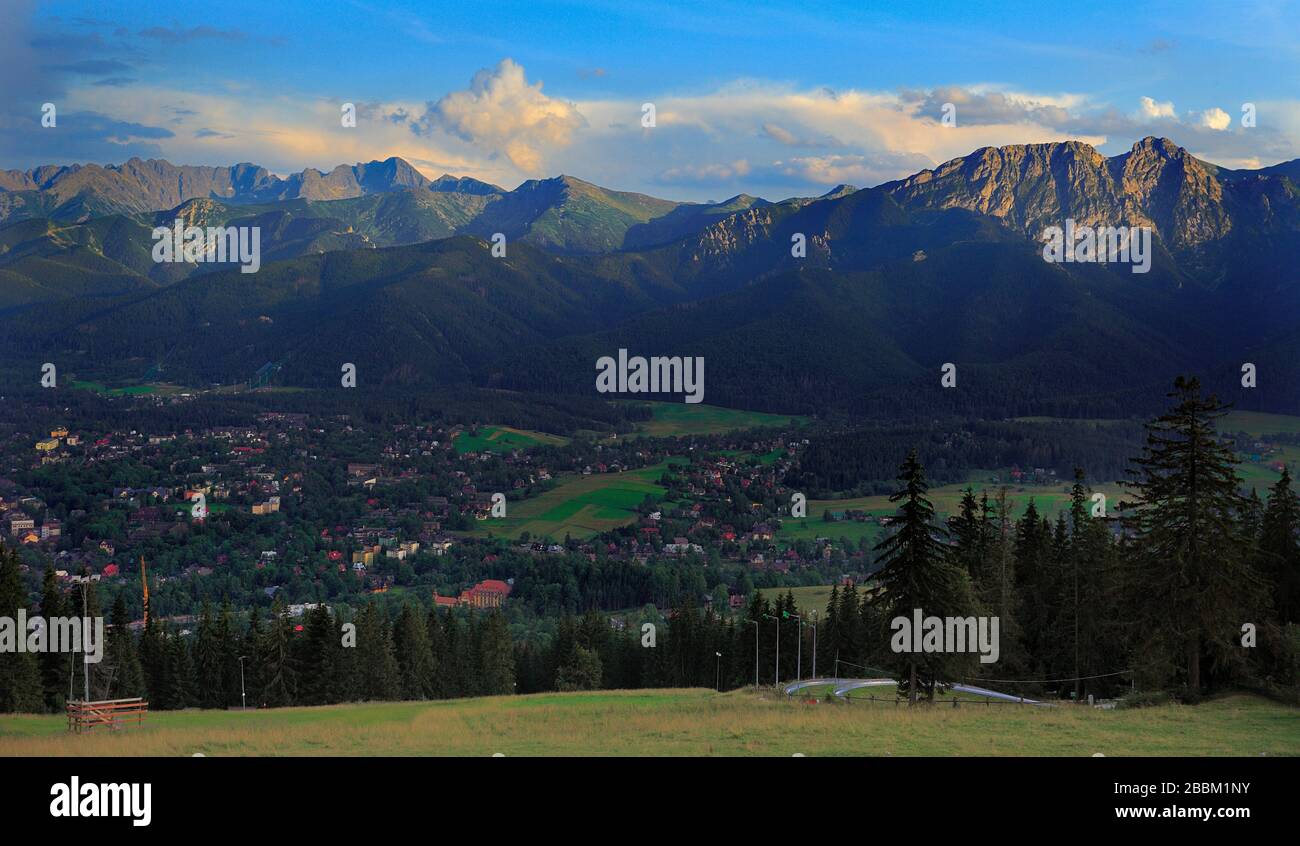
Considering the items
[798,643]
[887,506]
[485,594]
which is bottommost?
[485,594]

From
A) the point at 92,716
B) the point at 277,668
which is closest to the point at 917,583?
the point at 92,716

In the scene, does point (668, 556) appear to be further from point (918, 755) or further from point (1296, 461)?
point (918, 755)

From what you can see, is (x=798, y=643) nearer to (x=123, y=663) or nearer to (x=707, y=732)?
(x=123, y=663)

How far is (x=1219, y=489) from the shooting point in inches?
1351

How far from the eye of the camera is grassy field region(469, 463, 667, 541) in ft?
450

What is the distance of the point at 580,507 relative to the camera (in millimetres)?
148875

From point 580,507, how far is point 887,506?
40072mm

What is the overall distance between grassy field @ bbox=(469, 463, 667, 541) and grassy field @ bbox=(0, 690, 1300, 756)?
9975cm

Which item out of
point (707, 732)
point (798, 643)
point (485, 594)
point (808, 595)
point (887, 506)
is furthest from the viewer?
point (887, 506)

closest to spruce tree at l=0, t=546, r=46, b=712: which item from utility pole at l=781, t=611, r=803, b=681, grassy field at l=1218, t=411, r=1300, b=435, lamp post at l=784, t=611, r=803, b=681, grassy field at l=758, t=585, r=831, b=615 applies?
lamp post at l=784, t=611, r=803, b=681

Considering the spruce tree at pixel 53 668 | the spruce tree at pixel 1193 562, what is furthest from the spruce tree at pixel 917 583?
the spruce tree at pixel 53 668

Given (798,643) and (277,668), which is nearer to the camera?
(277,668)

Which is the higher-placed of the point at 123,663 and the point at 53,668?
the point at 53,668

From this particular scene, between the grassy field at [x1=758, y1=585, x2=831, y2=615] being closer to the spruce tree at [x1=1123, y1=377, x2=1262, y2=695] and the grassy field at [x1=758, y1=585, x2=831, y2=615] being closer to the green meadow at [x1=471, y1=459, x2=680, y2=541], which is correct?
the green meadow at [x1=471, y1=459, x2=680, y2=541]
